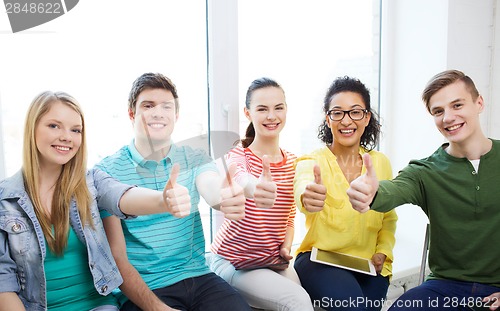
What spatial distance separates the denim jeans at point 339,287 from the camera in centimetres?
150

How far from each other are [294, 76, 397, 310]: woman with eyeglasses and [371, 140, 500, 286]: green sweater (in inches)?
6.7

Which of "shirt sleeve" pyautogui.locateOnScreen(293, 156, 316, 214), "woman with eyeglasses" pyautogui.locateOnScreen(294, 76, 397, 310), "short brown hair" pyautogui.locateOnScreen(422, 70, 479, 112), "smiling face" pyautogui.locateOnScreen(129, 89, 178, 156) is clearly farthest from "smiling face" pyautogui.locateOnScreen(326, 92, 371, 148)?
"smiling face" pyautogui.locateOnScreen(129, 89, 178, 156)

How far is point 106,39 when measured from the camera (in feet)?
5.63

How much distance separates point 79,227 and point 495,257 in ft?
4.37

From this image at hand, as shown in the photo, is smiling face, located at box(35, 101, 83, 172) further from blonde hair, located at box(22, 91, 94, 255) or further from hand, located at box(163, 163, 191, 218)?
hand, located at box(163, 163, 191, 218)

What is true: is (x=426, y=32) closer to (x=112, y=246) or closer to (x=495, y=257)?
(x=495, y=257)

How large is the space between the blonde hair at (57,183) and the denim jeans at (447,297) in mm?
1038

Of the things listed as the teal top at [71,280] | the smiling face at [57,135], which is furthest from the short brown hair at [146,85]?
the teal top at [71,280]

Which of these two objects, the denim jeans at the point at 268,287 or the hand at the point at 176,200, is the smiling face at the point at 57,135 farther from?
the denim jeans at the point at 268,287

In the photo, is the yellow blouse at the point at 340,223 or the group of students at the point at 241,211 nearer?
the group of students at the point at 241,211

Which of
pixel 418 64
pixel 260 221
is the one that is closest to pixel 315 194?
pixel 260 221

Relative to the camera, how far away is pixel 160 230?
150 cm

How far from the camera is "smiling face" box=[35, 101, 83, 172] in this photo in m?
1.28

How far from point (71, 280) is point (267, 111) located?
868 mm
